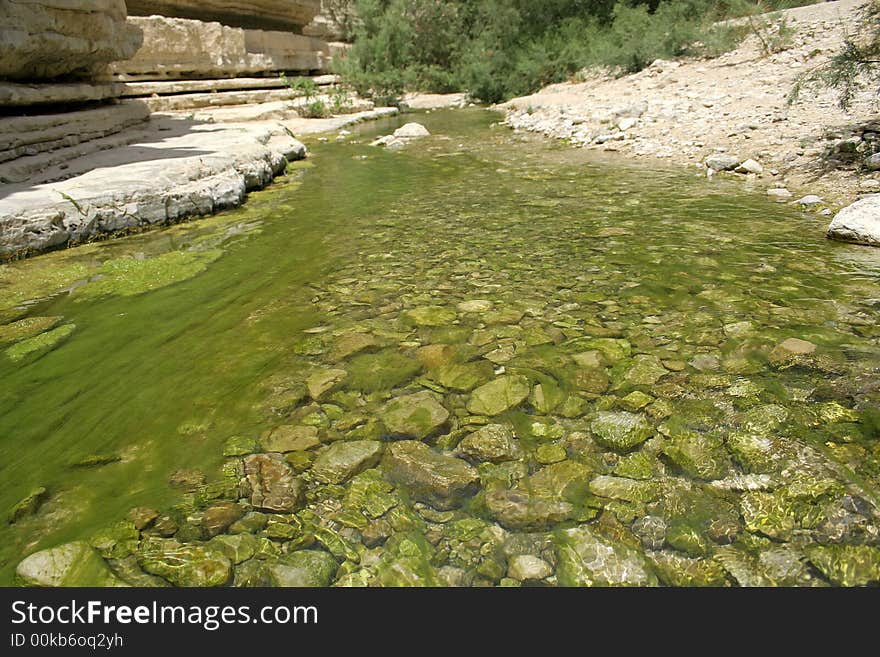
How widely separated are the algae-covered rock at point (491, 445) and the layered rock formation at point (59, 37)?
7372mm

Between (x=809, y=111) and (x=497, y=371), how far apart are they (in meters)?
7.23

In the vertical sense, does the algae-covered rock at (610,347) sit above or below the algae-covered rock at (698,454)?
above

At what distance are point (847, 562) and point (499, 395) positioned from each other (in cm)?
135

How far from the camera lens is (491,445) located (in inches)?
84.4

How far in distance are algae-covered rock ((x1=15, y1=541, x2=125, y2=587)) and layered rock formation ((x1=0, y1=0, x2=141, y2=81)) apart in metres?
6.96

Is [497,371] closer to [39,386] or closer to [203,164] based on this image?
[39,386]

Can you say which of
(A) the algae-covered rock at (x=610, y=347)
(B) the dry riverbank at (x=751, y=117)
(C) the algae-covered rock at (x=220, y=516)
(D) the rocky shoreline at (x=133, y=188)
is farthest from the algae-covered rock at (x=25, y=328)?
(B) the dry riverbank at (x=751, y=117)

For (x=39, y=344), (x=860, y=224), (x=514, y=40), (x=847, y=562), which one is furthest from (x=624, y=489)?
(x=514, y=40)

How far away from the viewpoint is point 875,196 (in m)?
4.21

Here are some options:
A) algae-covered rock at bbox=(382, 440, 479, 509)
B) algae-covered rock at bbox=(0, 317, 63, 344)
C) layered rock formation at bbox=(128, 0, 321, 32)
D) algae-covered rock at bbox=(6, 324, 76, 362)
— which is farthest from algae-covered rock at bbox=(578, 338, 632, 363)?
layered rock formation at bbox=(128, 0, 321, 32)

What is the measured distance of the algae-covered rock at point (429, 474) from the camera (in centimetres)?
192

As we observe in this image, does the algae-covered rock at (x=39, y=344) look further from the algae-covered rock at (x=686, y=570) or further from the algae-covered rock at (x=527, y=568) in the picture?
the algae-covered rock at (x=686, y=570)

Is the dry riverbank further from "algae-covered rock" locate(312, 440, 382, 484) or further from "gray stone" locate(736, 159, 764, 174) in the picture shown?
"algae-covered rock" locate(312, 440, 382, 484)

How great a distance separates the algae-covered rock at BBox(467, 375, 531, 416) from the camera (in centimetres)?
238
